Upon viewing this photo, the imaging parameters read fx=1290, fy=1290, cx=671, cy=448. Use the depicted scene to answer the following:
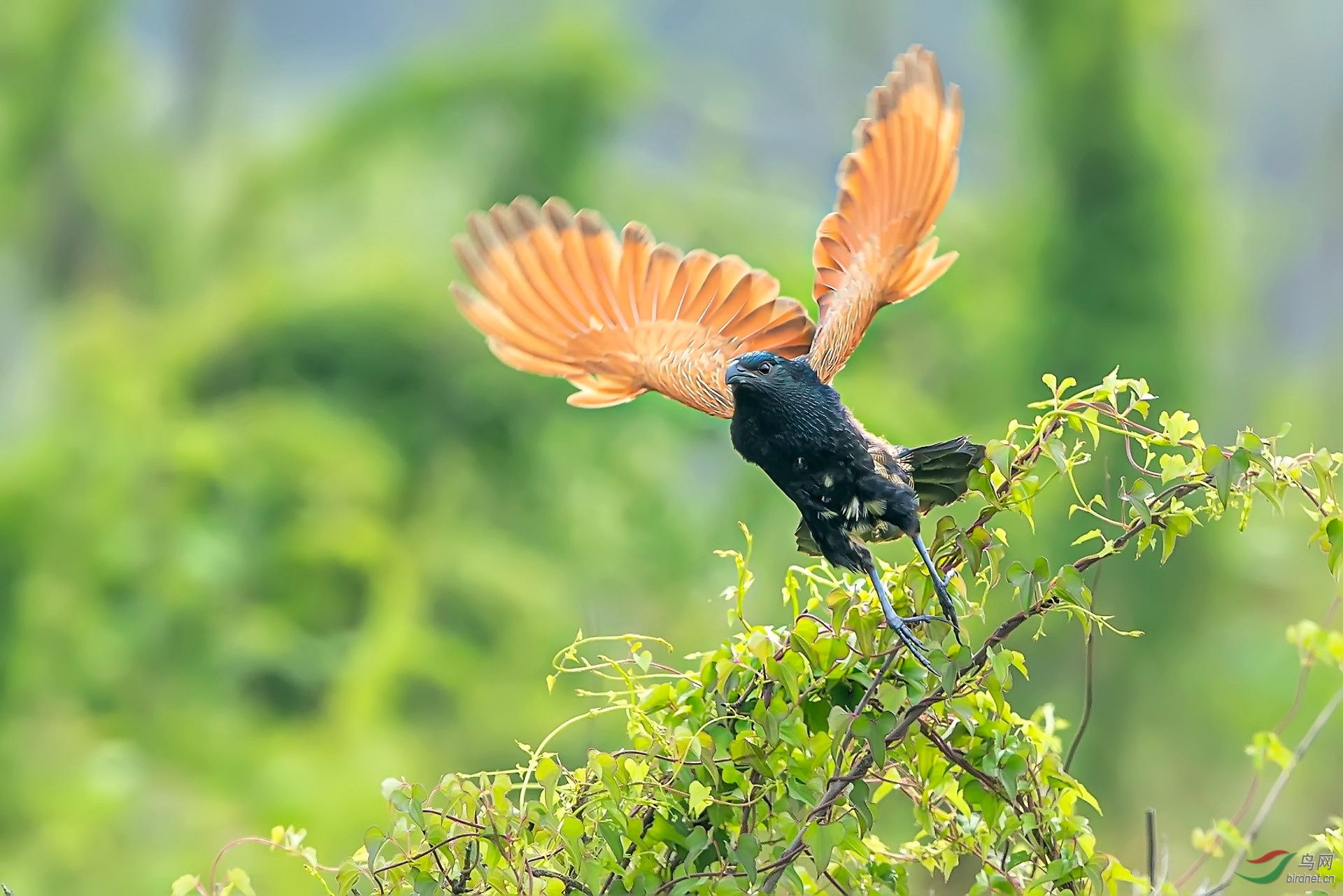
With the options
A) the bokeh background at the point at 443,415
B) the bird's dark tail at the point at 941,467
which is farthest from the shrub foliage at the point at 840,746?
the bokeh background at the point at 443,415

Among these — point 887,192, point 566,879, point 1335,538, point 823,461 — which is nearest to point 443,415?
point 887,192

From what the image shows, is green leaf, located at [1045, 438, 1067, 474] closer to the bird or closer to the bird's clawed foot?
the bird's clawed foot

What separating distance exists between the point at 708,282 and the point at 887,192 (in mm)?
170

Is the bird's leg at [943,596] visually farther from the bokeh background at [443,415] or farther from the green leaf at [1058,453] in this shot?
the bokeh background at [443,415]

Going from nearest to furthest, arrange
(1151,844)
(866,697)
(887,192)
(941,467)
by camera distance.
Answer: (866,697) → (1151,844) → (941,467) → (887,192)

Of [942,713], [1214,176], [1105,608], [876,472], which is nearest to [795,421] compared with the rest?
[876,472]

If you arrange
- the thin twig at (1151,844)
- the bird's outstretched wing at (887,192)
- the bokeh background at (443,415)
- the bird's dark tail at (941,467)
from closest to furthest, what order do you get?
the thin twig at (1151,844) → the bird's dark tail at (941,467) → the bird's outstretched wing at (887,192) → the bokeh background at (443,415)

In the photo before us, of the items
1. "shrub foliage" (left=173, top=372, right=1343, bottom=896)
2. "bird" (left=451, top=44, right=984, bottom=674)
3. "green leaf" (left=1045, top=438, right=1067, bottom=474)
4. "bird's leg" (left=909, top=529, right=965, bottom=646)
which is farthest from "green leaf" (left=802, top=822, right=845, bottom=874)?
"bird" (left=451, top=44, right=984, bottom=674)

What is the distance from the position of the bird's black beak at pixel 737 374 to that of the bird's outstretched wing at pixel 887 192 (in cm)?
14

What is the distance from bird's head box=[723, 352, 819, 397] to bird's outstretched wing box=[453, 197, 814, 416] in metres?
0.13

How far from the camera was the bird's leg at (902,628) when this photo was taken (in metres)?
0.68

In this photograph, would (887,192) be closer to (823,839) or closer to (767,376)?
(767,376)

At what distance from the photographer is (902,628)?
682 mm

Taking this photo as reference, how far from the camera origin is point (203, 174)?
349 cm
